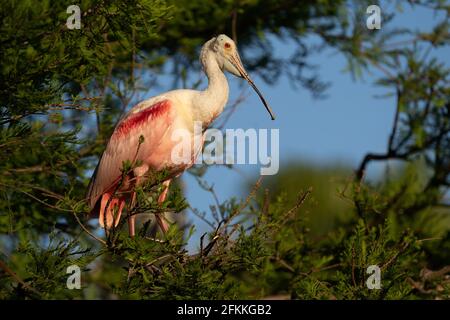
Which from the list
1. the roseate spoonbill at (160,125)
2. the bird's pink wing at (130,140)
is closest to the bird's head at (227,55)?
the roseate spoonbill at (160,125)

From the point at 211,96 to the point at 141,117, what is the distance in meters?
0.60

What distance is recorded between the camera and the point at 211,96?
7.00m

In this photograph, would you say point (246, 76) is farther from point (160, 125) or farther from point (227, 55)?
point (160, 125)

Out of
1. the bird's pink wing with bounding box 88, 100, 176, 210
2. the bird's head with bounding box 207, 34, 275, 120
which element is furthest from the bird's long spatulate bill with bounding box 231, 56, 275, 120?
the bird's pink wing with bounding box 88, 100, 176, 210

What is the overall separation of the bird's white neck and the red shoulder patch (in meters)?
0.24

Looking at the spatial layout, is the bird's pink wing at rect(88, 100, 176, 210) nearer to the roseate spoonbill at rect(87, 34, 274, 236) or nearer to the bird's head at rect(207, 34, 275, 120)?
the roseate spoonbill at rect(87, 34, 274, 236)

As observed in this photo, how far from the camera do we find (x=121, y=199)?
279 inches

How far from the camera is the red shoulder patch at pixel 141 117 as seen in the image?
23.1ft

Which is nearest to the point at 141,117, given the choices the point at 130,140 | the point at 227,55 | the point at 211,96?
the point at 130,140

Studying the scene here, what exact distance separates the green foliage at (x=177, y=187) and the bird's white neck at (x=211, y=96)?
0.55 metres

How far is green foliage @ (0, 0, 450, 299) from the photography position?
19.1 feet
